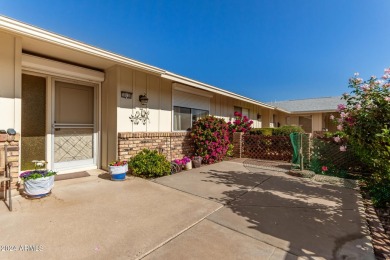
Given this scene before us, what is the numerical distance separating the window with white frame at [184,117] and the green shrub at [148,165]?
6.60 ft

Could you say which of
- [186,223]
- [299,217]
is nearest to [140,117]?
[186,223]

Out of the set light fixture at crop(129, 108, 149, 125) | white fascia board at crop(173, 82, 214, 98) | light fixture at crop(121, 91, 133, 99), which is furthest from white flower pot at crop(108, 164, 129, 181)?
white fascia board at crop(173, 82, 214, 98)

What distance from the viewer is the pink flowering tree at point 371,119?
238 cm

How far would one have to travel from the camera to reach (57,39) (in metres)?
3.41

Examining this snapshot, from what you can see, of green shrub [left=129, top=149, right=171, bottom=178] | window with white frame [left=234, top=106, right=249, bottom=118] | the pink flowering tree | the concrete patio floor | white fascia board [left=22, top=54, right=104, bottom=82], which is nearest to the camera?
the concrete patio floor

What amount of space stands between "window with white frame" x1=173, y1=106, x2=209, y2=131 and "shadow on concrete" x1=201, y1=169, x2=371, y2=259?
304 centimetres

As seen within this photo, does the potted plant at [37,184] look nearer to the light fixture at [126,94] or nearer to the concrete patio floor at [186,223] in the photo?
the concrete patio floor at [186,223]

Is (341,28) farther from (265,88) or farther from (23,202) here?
(265,88)

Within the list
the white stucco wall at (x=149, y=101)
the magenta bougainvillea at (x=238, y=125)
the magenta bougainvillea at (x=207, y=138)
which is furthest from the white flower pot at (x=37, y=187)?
the magenta bougainvillea at (x=238, y=125)

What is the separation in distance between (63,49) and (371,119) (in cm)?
545

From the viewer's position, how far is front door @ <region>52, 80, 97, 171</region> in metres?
4.52

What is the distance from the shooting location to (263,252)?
1.94 m

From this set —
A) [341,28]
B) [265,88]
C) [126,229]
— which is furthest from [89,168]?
[265,88]

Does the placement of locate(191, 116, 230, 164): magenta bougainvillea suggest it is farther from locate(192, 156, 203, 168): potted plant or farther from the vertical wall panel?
the vertical wall panel
